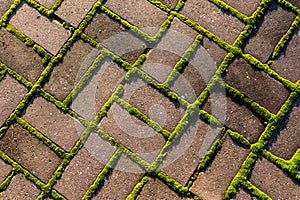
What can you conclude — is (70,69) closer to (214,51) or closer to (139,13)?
(139,13)

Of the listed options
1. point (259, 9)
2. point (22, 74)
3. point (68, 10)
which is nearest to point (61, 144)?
point (22, 74)

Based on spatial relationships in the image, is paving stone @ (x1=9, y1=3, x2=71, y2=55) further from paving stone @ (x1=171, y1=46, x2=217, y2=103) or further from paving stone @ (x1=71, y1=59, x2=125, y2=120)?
paving stone @ (x1=171, y1=46, x2=217, y2=103)

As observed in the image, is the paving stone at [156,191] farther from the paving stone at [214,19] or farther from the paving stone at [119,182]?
the paving stone at [214,19]

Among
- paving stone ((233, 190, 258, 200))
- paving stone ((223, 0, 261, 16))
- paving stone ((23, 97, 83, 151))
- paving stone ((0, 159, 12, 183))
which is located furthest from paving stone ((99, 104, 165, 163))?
paving stone ((223, 0, 261, 16))

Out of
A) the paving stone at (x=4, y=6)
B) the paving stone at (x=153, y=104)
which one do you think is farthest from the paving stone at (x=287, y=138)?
the paving stone at (x=4, y=6)

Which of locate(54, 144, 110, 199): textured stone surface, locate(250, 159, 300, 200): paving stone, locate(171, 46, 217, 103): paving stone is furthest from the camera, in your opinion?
locate(171, 46, 217, 103): paving stone

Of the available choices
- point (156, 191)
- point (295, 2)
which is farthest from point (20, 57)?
point (295, 2)

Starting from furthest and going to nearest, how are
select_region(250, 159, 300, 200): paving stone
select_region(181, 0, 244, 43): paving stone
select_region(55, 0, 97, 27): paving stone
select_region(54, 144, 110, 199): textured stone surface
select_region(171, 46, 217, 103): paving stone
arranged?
1. select_region(55, 0, 97, 27): paving stone
2. select_region(181, 0, 244, 43): paving stone
3. select_region(171, 46, 217, 103): paving stone
4. select_region(54, 144, 110, 199): textured stone surface
5. select_region(250, 159, 300, 200): paving stone

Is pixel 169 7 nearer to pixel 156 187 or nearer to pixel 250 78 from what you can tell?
pixel 250 78
